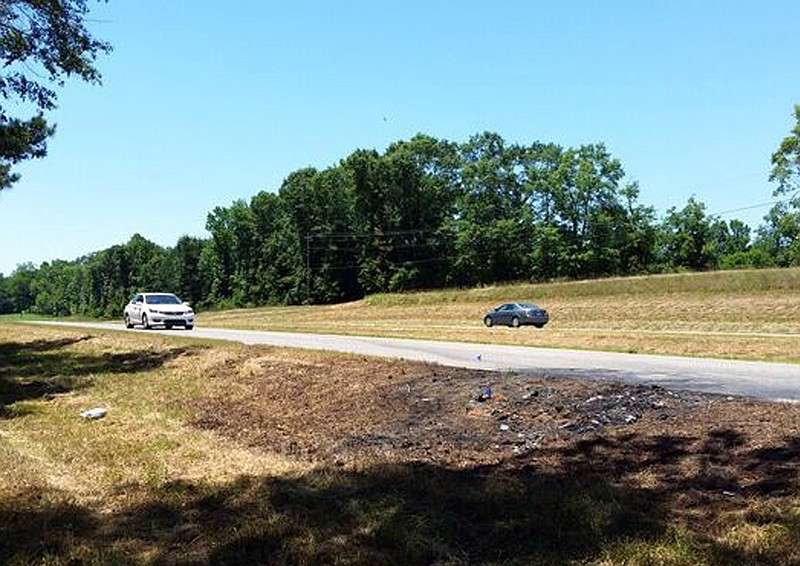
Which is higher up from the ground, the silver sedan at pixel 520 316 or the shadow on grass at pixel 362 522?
the shadow on grass at pixel 362 522

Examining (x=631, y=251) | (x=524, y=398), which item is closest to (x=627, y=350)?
(x=524, y=398)

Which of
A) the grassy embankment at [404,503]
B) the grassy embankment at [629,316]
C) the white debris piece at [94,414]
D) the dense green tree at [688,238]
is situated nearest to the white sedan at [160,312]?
the grassy embankment at [629,316]

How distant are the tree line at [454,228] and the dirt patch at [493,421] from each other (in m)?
71.1

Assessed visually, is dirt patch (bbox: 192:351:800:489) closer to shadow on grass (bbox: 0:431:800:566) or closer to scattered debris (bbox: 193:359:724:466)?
scattered debris (bbox: 193:359:724:466)

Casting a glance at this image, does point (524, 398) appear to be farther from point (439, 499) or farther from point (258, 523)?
point (258, 523)

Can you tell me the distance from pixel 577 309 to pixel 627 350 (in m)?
Answer: 29.3

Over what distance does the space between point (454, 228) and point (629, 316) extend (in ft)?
169

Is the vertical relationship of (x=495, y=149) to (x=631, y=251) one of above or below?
above

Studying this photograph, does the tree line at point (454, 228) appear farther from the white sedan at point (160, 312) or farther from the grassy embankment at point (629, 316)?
the white sedan at point (160, 312)

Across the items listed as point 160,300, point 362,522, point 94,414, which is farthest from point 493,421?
point 160,300

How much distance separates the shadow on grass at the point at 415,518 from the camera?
468 centimetres

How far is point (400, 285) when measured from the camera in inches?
3563

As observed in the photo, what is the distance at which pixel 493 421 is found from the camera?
8.41 metres

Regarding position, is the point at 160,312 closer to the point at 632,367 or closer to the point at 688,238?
the point at 632,367
